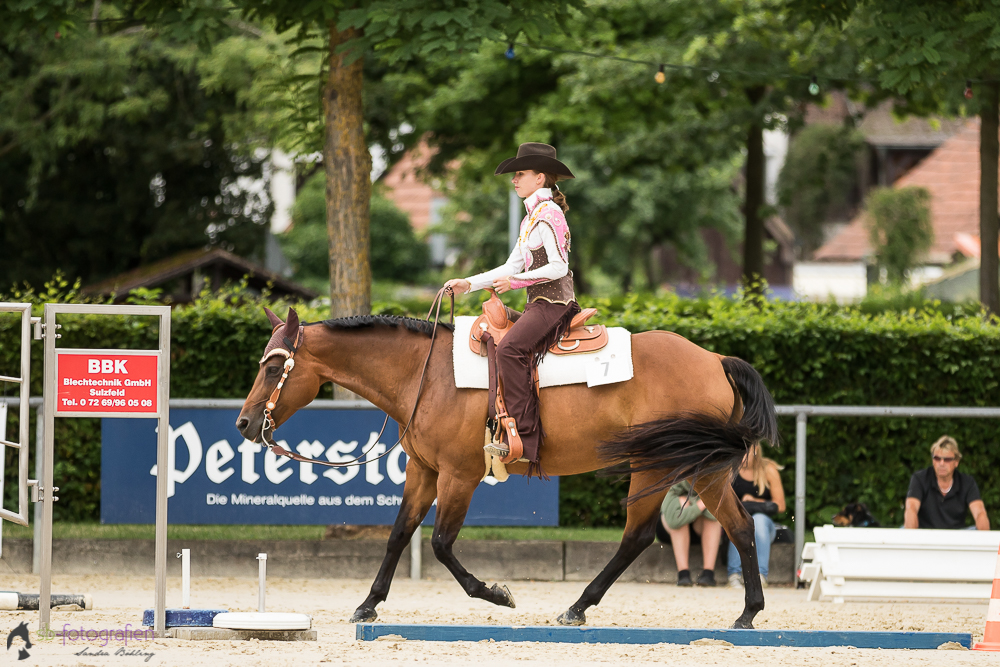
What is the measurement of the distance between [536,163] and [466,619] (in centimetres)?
293

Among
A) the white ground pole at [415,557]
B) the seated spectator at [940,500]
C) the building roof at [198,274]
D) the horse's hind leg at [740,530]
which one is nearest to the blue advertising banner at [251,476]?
the white ground pole at [415,557]

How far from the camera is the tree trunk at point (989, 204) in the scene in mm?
13273

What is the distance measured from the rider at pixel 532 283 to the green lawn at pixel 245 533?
3190 mm

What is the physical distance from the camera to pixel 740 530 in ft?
22.8

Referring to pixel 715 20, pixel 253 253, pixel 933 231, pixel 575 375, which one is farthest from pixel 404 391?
pixel 933 231

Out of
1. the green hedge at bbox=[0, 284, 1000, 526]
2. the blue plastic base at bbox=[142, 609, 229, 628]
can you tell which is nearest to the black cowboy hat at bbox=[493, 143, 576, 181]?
the blue plastic base at bbox=[142, 609, 229, 628]

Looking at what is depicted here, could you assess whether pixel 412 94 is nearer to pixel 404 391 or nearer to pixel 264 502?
pixel 264 502

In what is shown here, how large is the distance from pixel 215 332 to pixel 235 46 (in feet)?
37.9

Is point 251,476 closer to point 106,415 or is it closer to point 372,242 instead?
point 106,415

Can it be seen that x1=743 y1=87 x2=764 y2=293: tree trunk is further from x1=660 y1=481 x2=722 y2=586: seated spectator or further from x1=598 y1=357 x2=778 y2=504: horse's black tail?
x1=598 y1=357 x2=778 y2=504: horse's black tail

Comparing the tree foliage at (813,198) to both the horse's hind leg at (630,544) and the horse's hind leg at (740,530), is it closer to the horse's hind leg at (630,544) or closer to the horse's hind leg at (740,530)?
the horse's hind leg at (740,530)

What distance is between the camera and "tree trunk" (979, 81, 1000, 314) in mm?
13273

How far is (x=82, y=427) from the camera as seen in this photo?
33.1ft

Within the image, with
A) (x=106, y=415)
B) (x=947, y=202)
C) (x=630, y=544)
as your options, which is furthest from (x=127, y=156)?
(x=947, y=202)
